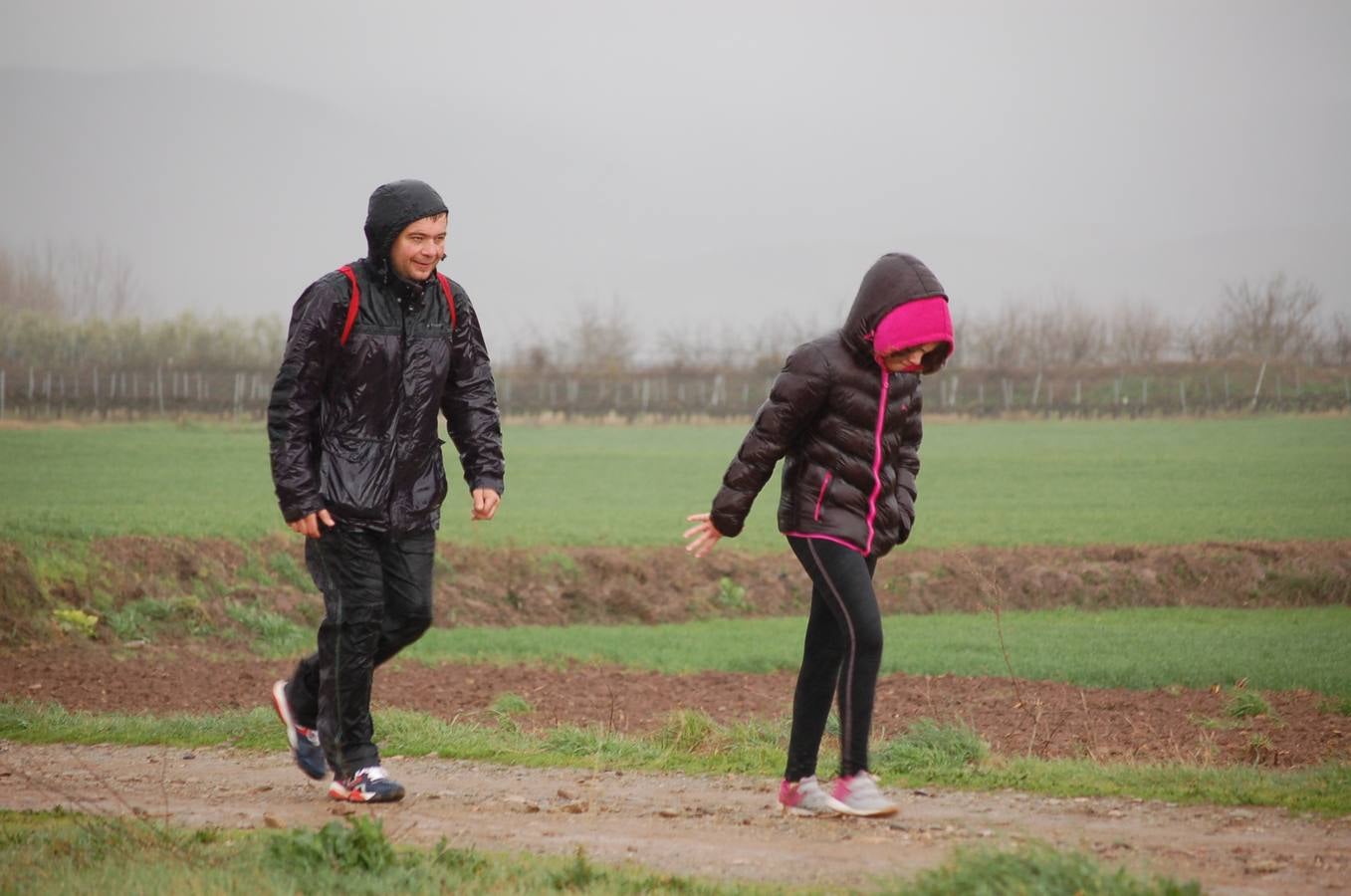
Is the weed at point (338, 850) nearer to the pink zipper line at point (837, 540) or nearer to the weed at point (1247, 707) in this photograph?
the pink zipper line at point (837, 540)

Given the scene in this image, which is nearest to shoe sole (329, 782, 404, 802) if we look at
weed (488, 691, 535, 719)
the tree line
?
weed (488, 691, 535, 719)

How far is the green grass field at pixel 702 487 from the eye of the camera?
23.6m

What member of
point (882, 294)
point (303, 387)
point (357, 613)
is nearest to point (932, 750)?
point (882, 294)

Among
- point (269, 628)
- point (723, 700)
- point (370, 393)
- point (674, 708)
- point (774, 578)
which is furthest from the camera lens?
point (774, 578)

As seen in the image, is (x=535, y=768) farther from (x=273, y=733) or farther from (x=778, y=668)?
(x=778, y=668)

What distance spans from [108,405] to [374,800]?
5698 centimetres

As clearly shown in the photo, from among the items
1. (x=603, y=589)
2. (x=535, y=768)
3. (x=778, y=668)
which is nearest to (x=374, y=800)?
(x=535, y=768)

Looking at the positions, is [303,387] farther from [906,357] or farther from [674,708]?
[674,708]

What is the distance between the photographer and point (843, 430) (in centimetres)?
628

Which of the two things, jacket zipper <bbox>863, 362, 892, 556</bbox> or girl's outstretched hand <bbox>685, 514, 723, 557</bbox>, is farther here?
girl's outstretched hand <bbox>685, 514, 723, 557</bbox>

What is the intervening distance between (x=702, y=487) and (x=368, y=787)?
29756 mm

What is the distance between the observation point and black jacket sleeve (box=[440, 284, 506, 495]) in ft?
22.5

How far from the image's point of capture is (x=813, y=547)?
632 centimetres

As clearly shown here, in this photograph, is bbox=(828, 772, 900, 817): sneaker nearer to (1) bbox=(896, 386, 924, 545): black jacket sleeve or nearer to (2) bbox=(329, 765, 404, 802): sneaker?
(1) bbox=(896, 386, 924, 545): black jacket sleeve
